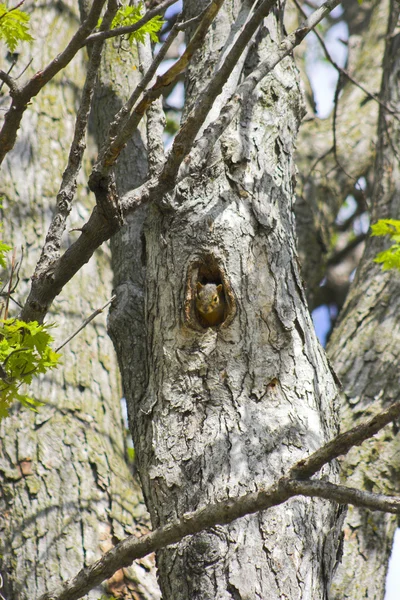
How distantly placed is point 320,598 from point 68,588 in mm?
760

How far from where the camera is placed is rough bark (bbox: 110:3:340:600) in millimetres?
1957

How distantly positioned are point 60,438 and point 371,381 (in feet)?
5.04

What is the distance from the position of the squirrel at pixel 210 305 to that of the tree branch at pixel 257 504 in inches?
28.1

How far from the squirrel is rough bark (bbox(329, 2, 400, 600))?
46.5 inches

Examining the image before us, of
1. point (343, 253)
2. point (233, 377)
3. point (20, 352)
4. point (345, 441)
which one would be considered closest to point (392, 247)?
point (233, 377)

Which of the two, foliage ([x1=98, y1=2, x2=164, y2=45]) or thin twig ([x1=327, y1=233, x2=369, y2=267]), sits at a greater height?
thin twig ([x1=327, y1=233, x2=369, y2=267])

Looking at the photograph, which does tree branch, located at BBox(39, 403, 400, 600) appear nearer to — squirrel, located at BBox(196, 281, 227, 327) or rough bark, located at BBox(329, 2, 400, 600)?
squirrel, located at BBox(196, 281, 227, 327)

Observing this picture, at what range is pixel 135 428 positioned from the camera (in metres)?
2.39

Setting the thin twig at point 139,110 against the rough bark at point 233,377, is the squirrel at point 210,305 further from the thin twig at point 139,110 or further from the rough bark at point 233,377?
the thin twig at point 139,110

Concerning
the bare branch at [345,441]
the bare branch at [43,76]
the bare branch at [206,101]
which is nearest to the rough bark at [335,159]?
the bare branch at [206,101]

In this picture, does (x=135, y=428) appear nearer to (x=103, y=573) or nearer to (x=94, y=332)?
(x=103, y=573)

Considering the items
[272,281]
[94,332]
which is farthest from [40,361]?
[94,332]

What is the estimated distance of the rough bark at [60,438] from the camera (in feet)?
8.97

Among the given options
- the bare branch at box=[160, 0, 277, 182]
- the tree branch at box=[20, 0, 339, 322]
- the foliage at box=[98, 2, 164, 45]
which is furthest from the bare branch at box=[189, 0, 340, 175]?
the foliage at box=[98, 2, 164, 45]
